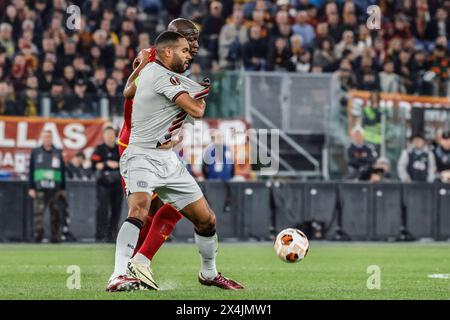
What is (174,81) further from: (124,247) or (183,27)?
(124,247)

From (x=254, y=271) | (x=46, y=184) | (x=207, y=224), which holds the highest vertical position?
(x=207, y=224)

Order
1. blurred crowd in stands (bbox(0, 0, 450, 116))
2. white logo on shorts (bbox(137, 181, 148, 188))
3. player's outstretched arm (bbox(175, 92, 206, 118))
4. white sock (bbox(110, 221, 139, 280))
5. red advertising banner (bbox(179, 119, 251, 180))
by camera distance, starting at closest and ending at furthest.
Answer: white sock (bbox(110, 221, 139, 280)) → player's outstretched arm (bbox(175, 92, 206, 118)) → white logo on shorts (bbox(137, 181, 148, 188)) → red advertising banner (bbox(179, 119, 251, 180)) → blurred crowd in stands (bbox(0, 0, 450, 116))

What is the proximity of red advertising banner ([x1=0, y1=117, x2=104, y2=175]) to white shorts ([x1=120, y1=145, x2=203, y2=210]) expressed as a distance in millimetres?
11963

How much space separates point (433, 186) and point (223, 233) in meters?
4.54

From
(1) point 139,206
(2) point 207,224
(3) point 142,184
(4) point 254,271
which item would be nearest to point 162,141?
(3) point 142,184

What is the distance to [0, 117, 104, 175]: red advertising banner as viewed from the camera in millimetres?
22984

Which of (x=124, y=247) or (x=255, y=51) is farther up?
(x=255, y=51)

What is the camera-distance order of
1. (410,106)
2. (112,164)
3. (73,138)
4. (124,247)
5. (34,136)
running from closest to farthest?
(124,247) < (112,164) < (34,136) < (73,138) < (410,106)

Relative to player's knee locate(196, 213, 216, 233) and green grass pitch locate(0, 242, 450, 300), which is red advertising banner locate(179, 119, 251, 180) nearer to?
green grass pitch locate(0, 242, 450, 300)

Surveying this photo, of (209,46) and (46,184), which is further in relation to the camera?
(209,46)

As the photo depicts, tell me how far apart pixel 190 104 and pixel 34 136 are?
12630 mm

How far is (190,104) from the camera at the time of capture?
36.0 ft

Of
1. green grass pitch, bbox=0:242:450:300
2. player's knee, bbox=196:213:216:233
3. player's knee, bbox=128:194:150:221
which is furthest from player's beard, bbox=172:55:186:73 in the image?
green grass pitch, bbox=0:242:450:300
